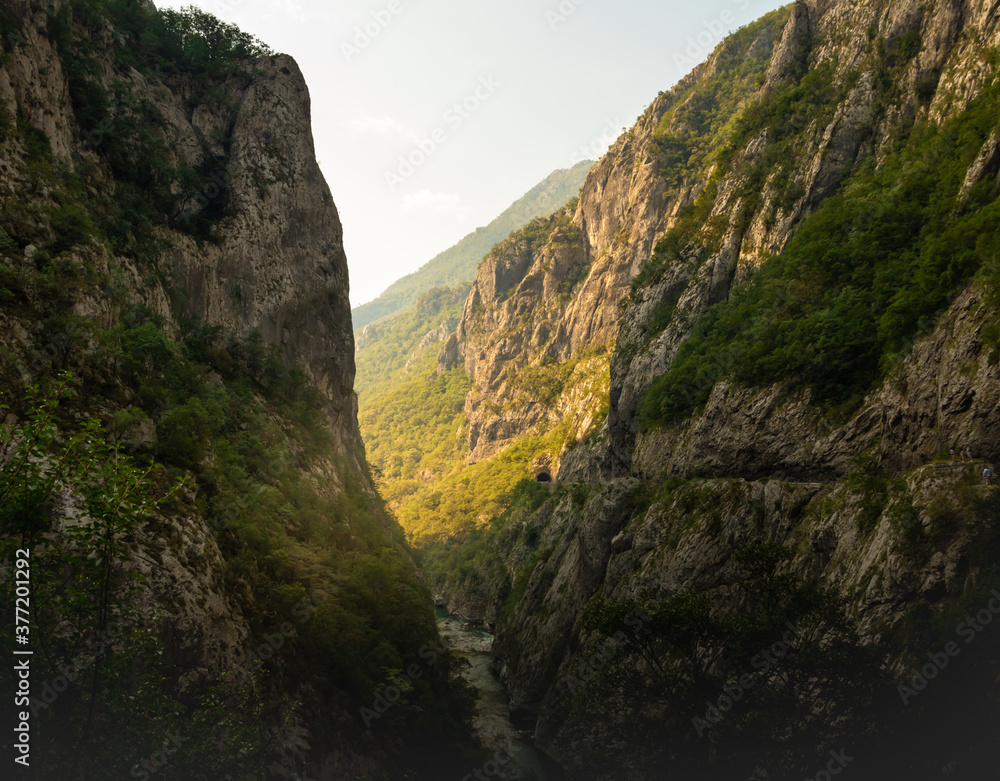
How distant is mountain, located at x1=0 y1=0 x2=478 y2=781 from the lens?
9922 mm

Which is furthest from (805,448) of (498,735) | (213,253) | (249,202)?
(249,202)

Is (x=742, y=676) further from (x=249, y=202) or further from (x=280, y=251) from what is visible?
(x=249, y=202)

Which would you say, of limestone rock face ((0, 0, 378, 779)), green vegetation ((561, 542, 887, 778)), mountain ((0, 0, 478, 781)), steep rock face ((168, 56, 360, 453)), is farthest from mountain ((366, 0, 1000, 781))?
steep rock face ((168, 56, 360, 453))

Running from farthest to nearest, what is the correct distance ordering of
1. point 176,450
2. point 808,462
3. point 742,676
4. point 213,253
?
point 213,253 < point 808,462 < point 176,450 < point 742,676

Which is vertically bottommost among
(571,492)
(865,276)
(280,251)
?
(571,492)

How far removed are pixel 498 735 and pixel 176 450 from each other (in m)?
28.6

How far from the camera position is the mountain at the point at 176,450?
992cm

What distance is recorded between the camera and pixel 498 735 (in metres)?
37.0

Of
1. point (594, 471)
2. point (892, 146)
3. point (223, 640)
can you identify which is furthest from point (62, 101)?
point (594, 471)

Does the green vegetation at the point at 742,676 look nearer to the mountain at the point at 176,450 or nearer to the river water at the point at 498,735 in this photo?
the river water at the point at 498,735

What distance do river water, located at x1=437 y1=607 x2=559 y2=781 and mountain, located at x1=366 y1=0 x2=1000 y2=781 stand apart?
5.26 feet

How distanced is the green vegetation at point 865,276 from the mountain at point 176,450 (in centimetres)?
2511

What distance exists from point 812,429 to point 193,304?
36.7m

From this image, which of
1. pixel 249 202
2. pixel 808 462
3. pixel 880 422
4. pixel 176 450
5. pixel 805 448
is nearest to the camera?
pixel 176 450
